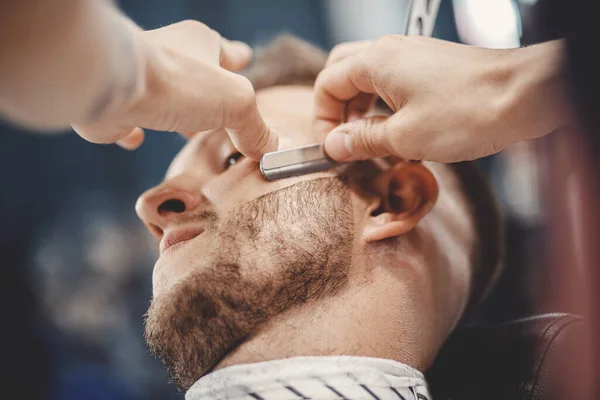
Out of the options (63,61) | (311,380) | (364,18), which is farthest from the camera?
(364,18)

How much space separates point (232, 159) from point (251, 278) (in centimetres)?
23

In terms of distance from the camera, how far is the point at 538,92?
687mm

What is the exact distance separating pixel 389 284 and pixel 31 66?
0.59 metres

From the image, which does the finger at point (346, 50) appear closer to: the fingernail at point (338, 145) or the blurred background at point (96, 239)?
the fingernail at point (338, 145)

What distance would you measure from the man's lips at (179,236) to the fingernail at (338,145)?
0.81 ft

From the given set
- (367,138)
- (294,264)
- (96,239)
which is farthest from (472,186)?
(96,239)

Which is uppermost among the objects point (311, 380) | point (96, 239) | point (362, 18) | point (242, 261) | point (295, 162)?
point (362, 18)

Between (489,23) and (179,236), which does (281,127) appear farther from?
(489,23)

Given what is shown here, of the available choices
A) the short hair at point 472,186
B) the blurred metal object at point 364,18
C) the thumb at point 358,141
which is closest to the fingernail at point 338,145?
the thumb at point 358,141

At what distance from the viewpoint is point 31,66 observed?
50 centimetres

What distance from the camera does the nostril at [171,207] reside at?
2.97 feet

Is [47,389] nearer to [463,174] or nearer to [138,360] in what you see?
[138,360]

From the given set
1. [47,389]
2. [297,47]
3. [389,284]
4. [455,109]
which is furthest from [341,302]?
[47,389]

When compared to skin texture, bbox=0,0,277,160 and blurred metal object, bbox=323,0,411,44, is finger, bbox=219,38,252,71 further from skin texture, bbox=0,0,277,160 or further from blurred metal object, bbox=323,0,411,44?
blurred metal object, bbox=323,0,411,44
